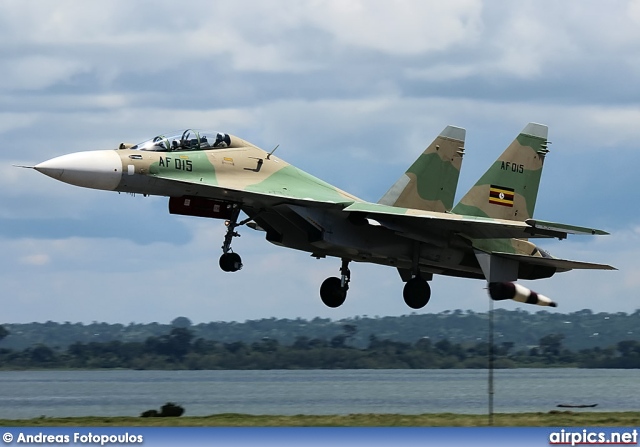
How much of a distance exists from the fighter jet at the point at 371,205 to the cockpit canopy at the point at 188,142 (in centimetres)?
2

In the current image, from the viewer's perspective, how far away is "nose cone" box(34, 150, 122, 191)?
2300 centimetres

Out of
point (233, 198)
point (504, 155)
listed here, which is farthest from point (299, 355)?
point (233, 198)

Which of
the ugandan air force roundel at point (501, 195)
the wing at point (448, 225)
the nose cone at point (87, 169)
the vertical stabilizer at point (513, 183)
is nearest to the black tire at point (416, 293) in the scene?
the wing at point (448, 225)

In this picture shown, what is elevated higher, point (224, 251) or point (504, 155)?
point (504, 155)

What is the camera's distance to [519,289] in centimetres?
2192

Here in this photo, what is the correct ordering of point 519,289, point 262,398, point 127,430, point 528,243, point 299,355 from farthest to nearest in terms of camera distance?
point 299,355, point 262,398, point 528,243, point 519,289, point 127,430

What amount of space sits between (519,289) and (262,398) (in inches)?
886

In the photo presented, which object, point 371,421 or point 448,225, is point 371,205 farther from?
point 371,421

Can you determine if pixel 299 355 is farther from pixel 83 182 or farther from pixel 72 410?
pixel 83 182

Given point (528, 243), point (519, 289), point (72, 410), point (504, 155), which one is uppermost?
point (504, 155)

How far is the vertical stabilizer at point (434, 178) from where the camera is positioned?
92.7 ft

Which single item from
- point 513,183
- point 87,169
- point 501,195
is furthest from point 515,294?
point 87,169

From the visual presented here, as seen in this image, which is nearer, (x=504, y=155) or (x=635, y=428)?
(x=635, y=428)

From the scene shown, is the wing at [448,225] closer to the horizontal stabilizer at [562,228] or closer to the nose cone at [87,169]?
the horizontal stabilizer at [562,228]
